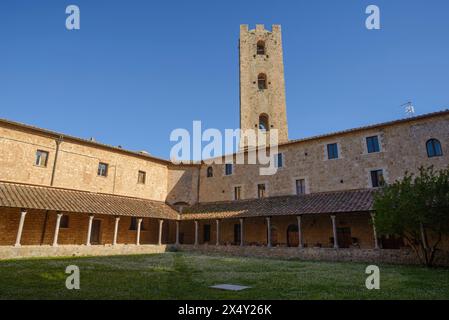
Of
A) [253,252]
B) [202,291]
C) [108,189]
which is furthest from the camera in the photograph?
[108,189]

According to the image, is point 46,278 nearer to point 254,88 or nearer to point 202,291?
point 202,291

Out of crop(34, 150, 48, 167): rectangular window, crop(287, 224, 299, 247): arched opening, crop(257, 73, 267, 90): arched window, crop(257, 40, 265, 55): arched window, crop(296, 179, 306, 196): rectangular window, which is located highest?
crop(257, 40, 265, 55): arched window

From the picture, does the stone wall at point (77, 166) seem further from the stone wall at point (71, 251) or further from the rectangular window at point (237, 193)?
the rectangular window at point (237, 193)

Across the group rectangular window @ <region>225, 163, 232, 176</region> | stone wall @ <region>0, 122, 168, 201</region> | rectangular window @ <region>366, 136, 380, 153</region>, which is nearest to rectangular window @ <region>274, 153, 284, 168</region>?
rectangular window @ <region>225, 163, 232, 176</region>

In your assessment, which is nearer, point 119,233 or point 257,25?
point 119,233

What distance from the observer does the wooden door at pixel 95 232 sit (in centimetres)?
2233

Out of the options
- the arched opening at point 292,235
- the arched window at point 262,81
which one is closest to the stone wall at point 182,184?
the arched opening at point 292,235

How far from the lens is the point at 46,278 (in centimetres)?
849

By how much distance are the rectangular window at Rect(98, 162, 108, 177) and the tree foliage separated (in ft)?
63.0

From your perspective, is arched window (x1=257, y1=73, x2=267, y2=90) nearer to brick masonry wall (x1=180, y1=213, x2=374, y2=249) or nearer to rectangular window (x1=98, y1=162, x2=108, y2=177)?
brick masonry wall (x1=180, y1=213, x2=374, y2=249)

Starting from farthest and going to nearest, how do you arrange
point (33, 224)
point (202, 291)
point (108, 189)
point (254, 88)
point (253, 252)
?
point (254, 88) → point (108, 189) → point (253, 252) → point (33, 224) → point (202, 291)

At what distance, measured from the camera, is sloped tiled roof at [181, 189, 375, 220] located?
1835 cm

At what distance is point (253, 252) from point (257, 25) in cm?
2471
